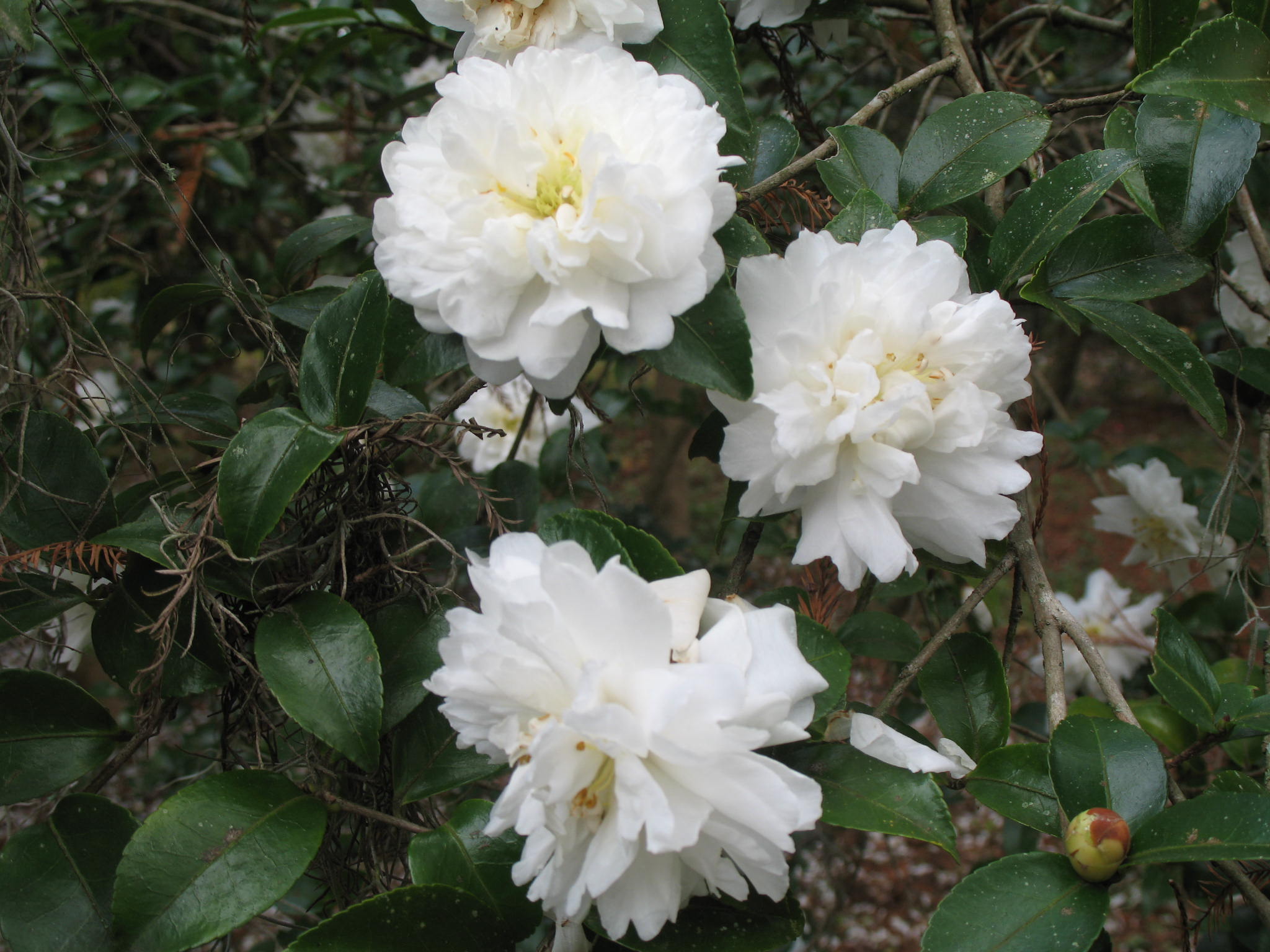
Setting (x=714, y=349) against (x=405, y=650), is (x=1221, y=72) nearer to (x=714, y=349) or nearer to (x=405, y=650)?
(x=714, y=349)

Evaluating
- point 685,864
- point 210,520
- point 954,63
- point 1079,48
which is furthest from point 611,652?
point 1079,48

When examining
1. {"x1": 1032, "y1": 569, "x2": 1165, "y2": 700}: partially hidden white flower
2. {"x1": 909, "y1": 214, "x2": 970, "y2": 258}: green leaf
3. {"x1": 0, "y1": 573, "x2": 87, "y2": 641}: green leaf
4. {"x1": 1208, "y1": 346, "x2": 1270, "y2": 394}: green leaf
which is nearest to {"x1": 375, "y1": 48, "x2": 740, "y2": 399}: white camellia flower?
{"x1": 909, "y1": 214, "x2": 970, "y2": 258}: green leaf

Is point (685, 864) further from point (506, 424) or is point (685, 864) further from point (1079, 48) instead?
point (1079, 48)

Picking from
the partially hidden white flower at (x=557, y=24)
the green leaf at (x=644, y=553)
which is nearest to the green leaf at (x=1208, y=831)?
the green leaf at (x=644, y=553)

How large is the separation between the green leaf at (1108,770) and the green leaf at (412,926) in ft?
1.48

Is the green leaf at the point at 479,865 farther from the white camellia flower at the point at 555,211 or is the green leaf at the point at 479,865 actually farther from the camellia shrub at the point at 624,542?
the white camellia flower at the point at 555,211

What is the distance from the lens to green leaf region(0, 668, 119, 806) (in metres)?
0.79

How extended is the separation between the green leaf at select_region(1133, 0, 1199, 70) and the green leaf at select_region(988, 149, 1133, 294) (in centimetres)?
14

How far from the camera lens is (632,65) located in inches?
27.2

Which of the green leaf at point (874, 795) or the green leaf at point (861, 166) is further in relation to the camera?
the green leaf at point (861, 166)

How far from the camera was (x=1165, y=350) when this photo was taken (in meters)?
0.83

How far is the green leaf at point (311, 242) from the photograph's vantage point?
3.69 ft

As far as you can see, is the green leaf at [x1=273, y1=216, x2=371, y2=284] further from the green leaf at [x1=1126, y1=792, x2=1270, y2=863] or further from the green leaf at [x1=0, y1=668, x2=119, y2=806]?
the green leaf at [x1=1126, y1=792, x2=1270, y2=863]

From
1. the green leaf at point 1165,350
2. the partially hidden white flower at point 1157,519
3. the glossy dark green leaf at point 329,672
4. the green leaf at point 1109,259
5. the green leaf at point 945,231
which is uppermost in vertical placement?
the green leaf at point 945,231
